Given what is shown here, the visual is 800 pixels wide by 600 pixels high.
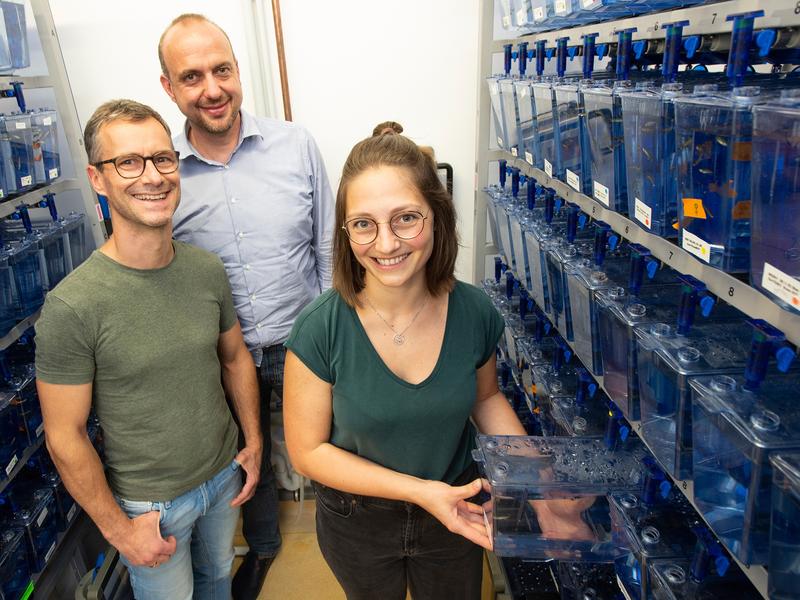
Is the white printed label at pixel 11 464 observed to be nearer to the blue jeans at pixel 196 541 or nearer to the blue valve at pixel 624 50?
the blue jeans at pixel 196 541

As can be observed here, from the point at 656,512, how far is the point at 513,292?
4.07 ft

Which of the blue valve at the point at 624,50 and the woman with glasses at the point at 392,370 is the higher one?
the blue valve at the point at 624,50

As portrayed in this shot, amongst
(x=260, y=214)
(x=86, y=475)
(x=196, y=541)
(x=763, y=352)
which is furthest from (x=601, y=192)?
(x=196, y=541)

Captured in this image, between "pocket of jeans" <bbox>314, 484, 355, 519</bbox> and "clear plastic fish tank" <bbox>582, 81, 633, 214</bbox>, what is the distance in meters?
0.91

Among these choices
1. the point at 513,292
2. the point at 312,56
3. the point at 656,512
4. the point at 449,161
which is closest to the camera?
the point at 656,512

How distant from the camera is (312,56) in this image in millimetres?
2518

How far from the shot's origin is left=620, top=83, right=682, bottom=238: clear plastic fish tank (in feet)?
3.09

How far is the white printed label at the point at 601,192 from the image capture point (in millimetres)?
1216

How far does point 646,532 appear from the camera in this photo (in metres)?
1.08

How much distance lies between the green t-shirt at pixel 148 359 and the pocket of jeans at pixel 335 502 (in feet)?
1.35

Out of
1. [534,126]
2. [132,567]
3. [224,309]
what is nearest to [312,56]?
[534,126]

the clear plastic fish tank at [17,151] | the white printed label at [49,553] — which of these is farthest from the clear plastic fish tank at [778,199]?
the white printed label at [49,553]

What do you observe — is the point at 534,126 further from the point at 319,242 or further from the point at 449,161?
the point at 449,161

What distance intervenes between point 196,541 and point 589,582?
3.87ft
